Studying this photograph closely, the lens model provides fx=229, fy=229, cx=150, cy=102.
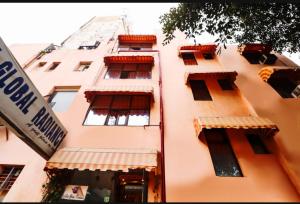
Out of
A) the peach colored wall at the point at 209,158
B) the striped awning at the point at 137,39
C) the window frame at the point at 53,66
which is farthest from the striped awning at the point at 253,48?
the window frame at the point at 53,66

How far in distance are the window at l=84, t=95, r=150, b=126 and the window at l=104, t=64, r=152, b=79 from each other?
7.07ft

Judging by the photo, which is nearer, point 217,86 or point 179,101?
point 179,101

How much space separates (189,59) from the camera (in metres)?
14.0

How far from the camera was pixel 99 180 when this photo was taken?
7973mm

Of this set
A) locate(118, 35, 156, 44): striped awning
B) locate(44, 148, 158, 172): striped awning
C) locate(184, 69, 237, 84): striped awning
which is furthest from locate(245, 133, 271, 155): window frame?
locate(118, 35, 156, 44): striped awning

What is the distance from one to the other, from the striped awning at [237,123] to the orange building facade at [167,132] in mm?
35

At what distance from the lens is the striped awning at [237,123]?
7829 millimetres

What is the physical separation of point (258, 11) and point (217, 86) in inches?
151

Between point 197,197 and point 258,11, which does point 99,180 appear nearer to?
point 197,197

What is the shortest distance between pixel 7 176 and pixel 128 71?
299 inches

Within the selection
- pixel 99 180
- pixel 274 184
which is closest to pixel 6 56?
pixel 99 180

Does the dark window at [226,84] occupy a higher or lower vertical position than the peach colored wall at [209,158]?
higher

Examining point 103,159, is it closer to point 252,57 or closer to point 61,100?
point 61,100

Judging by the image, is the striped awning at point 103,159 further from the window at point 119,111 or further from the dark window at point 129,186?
the window at point 119,111
